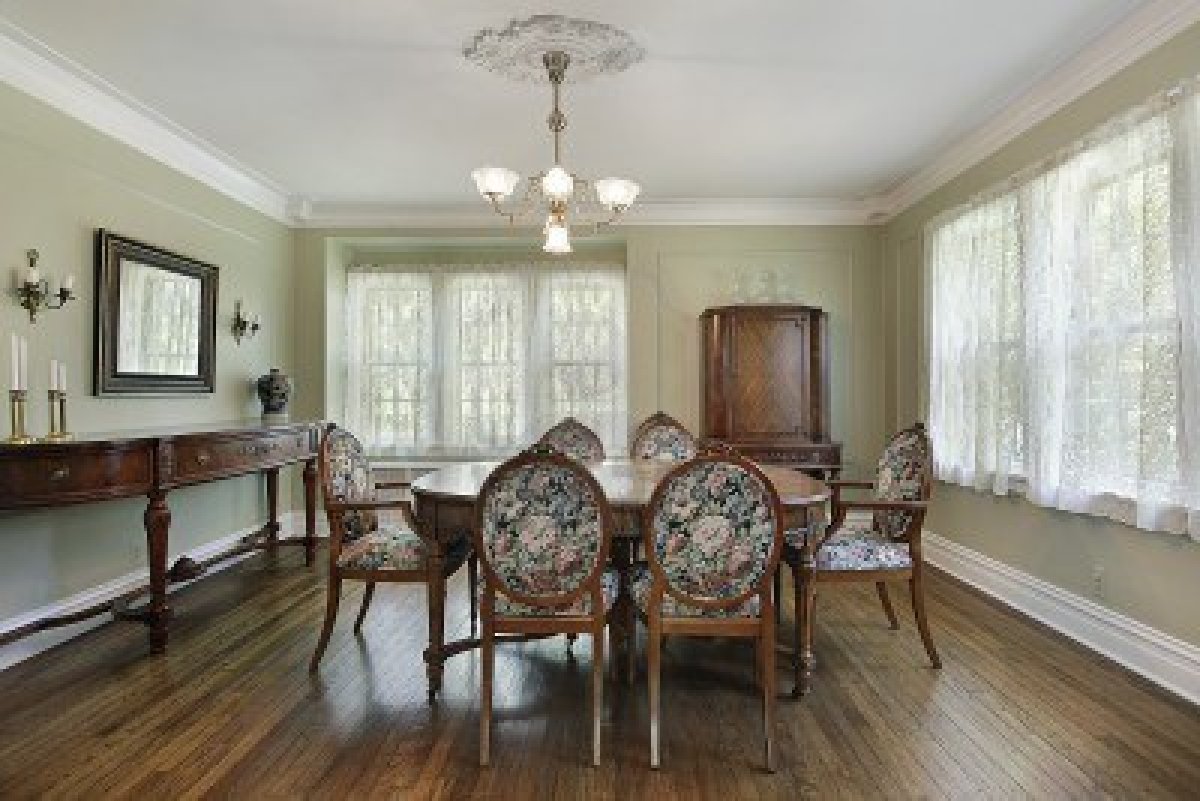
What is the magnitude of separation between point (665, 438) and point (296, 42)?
269cm

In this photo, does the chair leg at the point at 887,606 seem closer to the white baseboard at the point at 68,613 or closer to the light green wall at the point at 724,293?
the light green wall at the point at 724,293

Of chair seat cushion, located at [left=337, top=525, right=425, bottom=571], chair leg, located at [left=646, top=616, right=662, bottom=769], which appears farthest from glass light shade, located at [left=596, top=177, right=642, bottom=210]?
chair leg, located at [left=646, top=616, right=662, bottom=769]

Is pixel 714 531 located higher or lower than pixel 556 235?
lower

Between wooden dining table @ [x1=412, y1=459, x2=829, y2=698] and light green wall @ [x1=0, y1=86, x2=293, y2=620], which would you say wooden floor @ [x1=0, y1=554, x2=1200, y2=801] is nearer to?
wooden dining table @ [x1=412, y1=459, x2=829, y2=698]

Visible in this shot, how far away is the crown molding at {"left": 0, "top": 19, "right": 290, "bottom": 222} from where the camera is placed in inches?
134

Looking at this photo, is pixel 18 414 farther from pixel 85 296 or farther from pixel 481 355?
pixel 481 355

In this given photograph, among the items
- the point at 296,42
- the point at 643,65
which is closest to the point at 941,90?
the point at 643,65

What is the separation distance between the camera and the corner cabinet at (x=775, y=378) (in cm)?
554

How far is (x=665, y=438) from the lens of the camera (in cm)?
462

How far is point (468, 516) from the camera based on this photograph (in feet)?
9.21

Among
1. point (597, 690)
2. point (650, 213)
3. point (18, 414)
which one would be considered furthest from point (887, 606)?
point (18, 414)

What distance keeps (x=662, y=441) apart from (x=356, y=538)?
6.12ft

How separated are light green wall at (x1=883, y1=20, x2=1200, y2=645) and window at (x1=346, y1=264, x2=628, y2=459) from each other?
217cm

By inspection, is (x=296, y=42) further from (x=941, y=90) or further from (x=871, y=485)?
(x=871, y=485)
